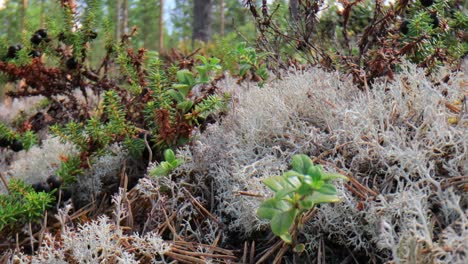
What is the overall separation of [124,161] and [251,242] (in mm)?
845

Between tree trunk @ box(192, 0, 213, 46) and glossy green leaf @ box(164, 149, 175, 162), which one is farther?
tree trunk @ box(192, 0, 213, 46)

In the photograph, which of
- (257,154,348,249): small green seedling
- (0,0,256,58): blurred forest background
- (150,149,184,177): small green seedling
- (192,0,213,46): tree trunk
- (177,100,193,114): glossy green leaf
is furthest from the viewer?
(192,0,213,46): tree trunk

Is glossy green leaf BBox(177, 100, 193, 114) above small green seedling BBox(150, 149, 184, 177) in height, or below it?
above

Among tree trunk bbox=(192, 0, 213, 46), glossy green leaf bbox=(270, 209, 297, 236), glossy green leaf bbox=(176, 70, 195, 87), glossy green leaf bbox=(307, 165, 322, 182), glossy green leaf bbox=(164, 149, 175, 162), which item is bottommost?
glossy green leaf bbox=(270, 209, 297, 236)

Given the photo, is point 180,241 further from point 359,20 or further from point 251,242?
point 359,20

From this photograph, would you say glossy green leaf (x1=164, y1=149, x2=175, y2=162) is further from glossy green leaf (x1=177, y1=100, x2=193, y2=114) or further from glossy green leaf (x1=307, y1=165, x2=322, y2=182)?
glossy green leaf (x1=307, y1=165, x2=322, y2=182)

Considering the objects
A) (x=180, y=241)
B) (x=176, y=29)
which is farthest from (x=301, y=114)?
(x=176, y=29)

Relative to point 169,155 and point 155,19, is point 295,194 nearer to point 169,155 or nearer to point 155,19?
point 169,155

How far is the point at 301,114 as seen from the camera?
204cm

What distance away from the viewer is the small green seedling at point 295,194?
1.34 m

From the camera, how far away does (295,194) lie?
1.41 meters

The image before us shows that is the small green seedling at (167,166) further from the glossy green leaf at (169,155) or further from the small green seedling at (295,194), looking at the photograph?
the small green seedling at (295,194)

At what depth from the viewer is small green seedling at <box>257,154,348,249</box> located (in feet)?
4.39

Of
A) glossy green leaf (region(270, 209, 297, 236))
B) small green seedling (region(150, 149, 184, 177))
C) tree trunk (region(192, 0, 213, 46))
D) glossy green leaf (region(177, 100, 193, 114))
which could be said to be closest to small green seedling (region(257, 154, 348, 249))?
glossy green leaf (region(270, 209, 297, 236))
